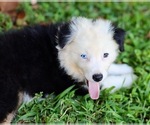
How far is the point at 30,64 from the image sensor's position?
4.84 metres

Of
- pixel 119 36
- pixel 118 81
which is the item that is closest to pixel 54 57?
pixel 119 36

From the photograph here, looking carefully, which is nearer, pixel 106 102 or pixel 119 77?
pixel 106 102

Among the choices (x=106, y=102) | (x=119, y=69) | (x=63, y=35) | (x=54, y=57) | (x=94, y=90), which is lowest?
(x=106, y=102)

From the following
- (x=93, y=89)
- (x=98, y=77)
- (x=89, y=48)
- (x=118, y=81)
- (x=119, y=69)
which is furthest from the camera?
(x=119, y=69)

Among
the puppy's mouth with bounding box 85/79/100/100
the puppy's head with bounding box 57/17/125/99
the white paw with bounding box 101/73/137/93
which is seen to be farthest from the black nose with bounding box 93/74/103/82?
the white paw with bounding box 101/73/137/93

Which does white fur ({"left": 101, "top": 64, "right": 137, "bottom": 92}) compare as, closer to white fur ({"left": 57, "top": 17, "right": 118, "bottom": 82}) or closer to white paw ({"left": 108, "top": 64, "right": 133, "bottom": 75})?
white paw ({"left": 108, "top": 64, "right": 133, "bottom": 75})

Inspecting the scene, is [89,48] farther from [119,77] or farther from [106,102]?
[119,77]

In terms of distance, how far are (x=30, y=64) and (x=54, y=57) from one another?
0.32 metres

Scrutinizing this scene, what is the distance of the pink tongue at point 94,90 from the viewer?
16.2ft

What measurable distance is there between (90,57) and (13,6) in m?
2.54

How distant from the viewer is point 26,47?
192 inches

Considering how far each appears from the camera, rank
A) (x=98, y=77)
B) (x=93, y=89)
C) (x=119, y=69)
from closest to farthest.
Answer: (x=98, y=77)
(x=93, y=89)
(x=119, y=69)

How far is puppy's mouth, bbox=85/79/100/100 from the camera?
16.2 feet

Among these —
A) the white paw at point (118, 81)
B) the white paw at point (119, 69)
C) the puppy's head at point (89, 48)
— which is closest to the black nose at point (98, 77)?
the puppy's head at point (89, 48)
